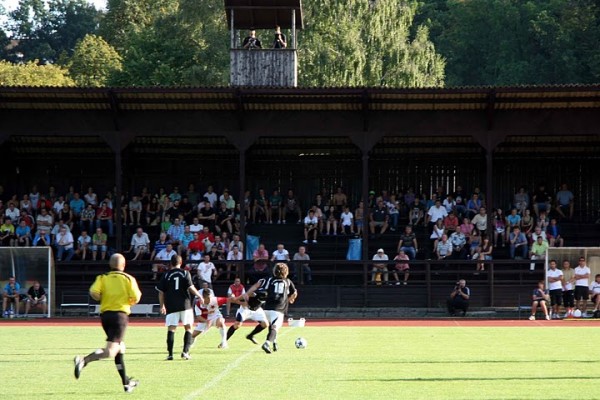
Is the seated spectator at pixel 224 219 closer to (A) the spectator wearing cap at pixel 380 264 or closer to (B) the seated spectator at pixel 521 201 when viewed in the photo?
(A) the spectator wearing cap at pixel 380 264

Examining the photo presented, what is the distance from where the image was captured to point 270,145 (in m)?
37.0

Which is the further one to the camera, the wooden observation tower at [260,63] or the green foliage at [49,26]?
the green foliage at [49,26]

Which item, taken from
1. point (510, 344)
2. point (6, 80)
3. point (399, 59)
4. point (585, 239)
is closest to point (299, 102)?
point (585, 239)

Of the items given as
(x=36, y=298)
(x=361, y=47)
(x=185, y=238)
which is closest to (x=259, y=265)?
(x=185, y=238)

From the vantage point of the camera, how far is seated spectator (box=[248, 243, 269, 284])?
3173cm

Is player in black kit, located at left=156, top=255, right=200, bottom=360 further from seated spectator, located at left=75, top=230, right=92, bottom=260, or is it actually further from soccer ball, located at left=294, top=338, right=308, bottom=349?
seated spectator, located at left=75, top=230, right=92, bottom=260

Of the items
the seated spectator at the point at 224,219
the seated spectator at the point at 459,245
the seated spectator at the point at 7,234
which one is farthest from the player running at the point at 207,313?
the seated spectator at the point at 7,234

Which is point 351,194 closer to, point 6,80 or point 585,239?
point 585,239

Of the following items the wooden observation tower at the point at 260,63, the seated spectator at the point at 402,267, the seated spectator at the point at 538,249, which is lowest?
the seated spectator at the point at 402,267

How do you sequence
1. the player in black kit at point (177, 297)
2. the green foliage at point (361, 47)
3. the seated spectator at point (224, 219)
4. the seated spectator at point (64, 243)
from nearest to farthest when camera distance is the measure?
the player in black kit at point (177, 297)
the seated spectator at point (64, 243)
the seated spectator at point (224, 219)
the green foliage at point (361, 47)

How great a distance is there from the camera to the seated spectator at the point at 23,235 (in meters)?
33.2

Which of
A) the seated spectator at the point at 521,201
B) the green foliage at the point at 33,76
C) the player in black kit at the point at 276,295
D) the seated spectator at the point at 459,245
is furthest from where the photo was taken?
the green foliage at the point at 33,76

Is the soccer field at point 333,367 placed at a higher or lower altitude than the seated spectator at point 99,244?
lower

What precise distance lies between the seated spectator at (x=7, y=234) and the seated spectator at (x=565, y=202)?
16259 mm
